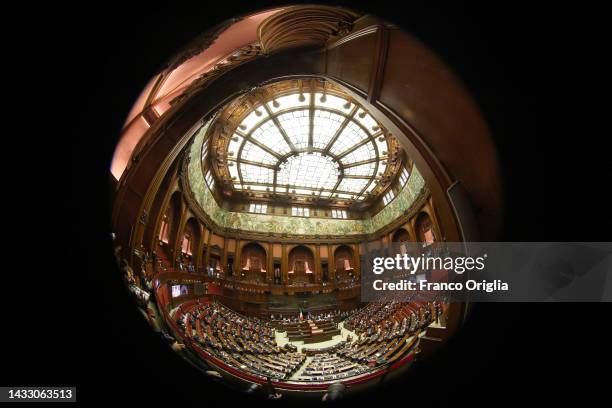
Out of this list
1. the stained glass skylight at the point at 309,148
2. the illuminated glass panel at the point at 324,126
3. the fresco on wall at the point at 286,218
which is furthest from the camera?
the illuminated glass panel at the point at 324,126

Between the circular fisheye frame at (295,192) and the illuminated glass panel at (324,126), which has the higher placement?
the illuminated glass panel at (324,126)

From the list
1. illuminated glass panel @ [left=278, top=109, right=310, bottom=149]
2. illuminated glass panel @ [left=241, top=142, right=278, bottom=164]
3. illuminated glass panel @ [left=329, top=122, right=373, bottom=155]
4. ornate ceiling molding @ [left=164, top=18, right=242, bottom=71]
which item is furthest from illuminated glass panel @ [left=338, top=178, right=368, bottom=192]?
ornate ceiling molding @ [left=164, top=18, right=242, bottom=71]

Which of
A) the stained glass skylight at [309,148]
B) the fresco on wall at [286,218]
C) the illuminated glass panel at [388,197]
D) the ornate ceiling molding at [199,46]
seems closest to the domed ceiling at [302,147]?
the stained glass skylight at [309,148]

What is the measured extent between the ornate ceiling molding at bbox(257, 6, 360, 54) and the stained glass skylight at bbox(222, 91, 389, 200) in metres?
1.24

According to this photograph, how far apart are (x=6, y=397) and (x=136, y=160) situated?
686 millimetres

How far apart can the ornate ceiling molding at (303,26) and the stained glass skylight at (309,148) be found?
1244 mm

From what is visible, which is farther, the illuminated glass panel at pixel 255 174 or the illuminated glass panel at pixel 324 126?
the illuminated glass panel at pixel 255 174

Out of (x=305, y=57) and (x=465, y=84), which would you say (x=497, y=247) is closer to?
(x=465, y=84)

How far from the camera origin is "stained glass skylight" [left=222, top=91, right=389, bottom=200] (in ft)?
7.59

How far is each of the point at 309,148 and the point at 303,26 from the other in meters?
2.14

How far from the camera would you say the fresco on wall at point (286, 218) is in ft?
5.57

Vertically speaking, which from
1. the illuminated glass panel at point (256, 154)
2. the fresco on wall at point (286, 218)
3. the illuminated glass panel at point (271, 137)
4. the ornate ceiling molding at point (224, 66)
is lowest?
the fresco on wall at point (286, 218)

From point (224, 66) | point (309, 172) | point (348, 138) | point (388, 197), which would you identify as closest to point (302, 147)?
point (309, 172)

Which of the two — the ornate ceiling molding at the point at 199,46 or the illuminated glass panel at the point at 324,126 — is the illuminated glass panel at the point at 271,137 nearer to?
the illuminated glass panel at the point at 324,126
